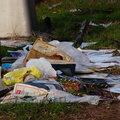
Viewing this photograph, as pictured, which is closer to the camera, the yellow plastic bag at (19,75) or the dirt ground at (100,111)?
the dirt ground at (100,111)

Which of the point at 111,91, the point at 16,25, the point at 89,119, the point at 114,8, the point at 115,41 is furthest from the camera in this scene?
the point at 114,8

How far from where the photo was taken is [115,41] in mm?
8945

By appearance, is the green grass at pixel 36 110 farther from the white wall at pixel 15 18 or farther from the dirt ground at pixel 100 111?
the white wall at pixel 15 18

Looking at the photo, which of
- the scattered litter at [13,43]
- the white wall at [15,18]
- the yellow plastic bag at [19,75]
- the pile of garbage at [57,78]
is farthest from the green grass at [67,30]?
the yellow plastic bag at [19,75]

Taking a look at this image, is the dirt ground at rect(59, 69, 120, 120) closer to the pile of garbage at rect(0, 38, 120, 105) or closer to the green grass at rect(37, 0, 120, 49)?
the pile of garbage at rect(0, 38, 120, 105)

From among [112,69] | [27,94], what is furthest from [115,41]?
[27,94]

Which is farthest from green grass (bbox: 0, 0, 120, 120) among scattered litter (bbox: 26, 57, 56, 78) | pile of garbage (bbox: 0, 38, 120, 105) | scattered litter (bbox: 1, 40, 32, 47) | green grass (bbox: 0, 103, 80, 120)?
scattered litter (bbox: 26, 57, 56, 78)

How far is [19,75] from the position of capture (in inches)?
226

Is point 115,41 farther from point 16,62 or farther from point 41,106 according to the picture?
point 41,106

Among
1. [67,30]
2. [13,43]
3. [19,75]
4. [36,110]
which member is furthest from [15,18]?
[36,110]

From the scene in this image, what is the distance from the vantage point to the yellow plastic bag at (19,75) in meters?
5.60

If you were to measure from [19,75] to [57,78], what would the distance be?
0.54m

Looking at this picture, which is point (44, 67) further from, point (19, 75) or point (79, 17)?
point (79, 17)

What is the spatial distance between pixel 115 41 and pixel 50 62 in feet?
9.42
